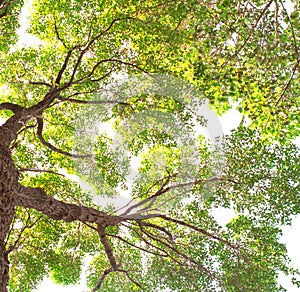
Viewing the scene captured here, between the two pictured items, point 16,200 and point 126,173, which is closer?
point 16,200

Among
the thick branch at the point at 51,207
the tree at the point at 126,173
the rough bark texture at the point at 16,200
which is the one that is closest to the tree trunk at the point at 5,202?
the rough bark texture at the point at 16,200

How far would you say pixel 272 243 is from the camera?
28.7 feet

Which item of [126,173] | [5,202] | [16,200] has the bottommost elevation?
[5,202]

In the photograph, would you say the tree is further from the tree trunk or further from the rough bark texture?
the tree trunk

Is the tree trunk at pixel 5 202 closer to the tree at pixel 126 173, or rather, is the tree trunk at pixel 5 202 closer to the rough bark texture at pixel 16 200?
the rough bark texture at pixel 16 200

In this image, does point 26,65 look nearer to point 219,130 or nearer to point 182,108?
point 182,108

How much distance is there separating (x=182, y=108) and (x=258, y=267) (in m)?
3.93

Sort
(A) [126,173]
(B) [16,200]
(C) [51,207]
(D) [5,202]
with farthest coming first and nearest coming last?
1. (A) [126,173]
2. (C) [51,207]
3. (B) [16,200]
4. (D) [5,202]

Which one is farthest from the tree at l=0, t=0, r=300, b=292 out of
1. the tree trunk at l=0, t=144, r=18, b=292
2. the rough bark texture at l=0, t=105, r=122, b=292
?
the tree trunk at l=0, t=144, r=18, b=292

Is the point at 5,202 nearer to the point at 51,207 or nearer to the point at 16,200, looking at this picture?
the point at 16,200

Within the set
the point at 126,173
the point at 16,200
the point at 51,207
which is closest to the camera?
the point at 16,200

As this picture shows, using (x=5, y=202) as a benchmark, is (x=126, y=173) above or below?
above

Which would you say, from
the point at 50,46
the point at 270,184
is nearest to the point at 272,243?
the point at 270,184

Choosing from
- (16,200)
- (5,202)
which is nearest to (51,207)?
(16,200)
